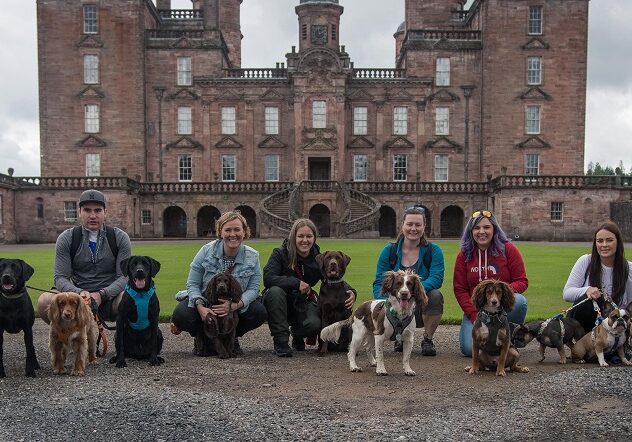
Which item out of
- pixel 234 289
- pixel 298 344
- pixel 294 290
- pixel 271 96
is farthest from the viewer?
pixel 271 96

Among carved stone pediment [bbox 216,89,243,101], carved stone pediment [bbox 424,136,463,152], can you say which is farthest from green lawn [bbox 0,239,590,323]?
carved stone pediment [bbox 216,89,243,101]

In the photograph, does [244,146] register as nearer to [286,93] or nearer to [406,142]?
[286,93]

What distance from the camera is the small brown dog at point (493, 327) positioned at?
6.92 metres

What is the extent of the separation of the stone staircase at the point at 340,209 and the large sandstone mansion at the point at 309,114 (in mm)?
1836

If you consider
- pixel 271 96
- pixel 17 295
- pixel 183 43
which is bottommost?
pixel 17 295

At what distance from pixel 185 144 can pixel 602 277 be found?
43.3 meters

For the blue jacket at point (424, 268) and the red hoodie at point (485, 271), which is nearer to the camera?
the red hoodie at point (485, 271)

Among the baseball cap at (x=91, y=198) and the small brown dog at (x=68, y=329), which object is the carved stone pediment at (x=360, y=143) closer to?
the baseball cap at (x=91, y=198)

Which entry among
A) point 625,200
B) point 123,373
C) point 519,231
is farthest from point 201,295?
point 625,200

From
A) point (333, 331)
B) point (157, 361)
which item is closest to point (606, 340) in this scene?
point (333, 331)

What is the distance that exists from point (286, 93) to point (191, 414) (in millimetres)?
44739

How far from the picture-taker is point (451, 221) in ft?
155

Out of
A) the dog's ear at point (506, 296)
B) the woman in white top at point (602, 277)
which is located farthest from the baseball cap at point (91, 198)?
the woman in white top at point (602, 277)

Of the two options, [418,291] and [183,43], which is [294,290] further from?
[183,43]
